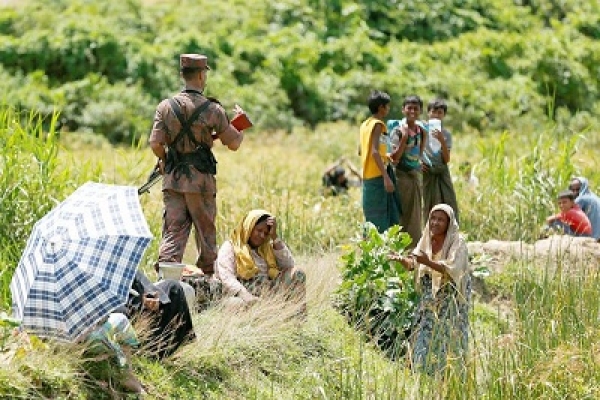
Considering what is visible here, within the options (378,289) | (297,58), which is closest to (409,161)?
(378,289)

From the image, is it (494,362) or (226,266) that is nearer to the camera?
(494,362)

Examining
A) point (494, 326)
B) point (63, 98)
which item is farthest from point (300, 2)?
point (494, 326)

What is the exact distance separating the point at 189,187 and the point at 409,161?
2.43 metres

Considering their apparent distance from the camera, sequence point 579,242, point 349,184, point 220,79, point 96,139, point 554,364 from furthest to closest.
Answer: point 220,79
point 96,139
point 349,184
point 579,242
point 554,364

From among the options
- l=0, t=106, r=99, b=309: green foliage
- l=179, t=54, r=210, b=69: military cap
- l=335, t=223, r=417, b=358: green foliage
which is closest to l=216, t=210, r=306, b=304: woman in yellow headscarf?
l=335, t=223, r=417, b=358: green foliage

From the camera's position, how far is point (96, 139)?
2123 cm

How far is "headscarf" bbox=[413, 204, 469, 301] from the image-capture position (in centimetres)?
926

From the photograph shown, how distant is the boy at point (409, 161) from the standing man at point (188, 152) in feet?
6.50

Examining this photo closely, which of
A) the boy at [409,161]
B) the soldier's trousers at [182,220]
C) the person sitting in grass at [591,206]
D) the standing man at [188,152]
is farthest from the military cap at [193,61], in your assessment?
the person sitting in grass at [591,206]

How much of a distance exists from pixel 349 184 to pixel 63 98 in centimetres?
709

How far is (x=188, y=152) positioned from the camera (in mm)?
9531

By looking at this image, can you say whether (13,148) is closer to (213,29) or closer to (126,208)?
(126,208)

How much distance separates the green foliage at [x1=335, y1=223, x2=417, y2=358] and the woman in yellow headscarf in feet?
1.69

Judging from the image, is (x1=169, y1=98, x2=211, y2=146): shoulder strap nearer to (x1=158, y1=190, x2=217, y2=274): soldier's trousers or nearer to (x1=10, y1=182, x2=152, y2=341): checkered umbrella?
(x1=158, y1=190, x2=217, y2=274): soldier's trousers
